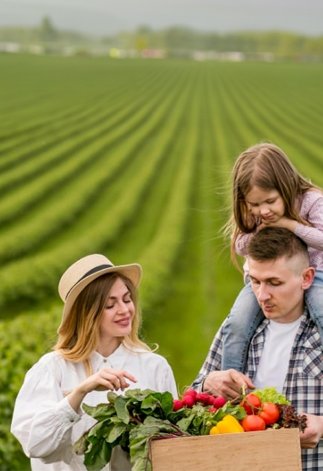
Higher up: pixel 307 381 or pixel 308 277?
pixel 308 277

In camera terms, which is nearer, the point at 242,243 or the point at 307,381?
the point at 307,381

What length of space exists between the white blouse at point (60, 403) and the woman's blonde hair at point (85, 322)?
0.05 metres

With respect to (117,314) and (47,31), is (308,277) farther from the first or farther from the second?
(47,31)

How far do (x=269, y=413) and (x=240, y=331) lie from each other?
630mm

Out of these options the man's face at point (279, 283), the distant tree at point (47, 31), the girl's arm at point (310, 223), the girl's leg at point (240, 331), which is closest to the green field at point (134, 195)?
the girl's leg at point (240, 331)

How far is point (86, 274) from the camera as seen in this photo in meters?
3.92

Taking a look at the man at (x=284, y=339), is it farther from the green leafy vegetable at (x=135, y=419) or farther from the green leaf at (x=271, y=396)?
the green leafy vegetable at (x=135, y=419)

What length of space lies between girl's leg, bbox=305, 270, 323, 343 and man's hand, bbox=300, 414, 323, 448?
357 mm

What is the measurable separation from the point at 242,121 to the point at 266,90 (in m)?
18.8

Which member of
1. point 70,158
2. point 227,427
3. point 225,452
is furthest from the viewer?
point 70,158

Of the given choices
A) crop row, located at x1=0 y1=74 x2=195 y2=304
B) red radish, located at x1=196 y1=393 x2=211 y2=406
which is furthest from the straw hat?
Result: crop row, located at x1=0 y1=74 x2=195 y2=304

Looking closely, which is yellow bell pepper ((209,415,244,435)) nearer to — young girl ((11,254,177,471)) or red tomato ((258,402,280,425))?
red tomato ((258,402,280,425))

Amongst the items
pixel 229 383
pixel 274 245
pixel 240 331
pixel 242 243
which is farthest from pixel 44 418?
pixel 242 243

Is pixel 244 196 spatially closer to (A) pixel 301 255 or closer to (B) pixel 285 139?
(A) pixel 301 255
